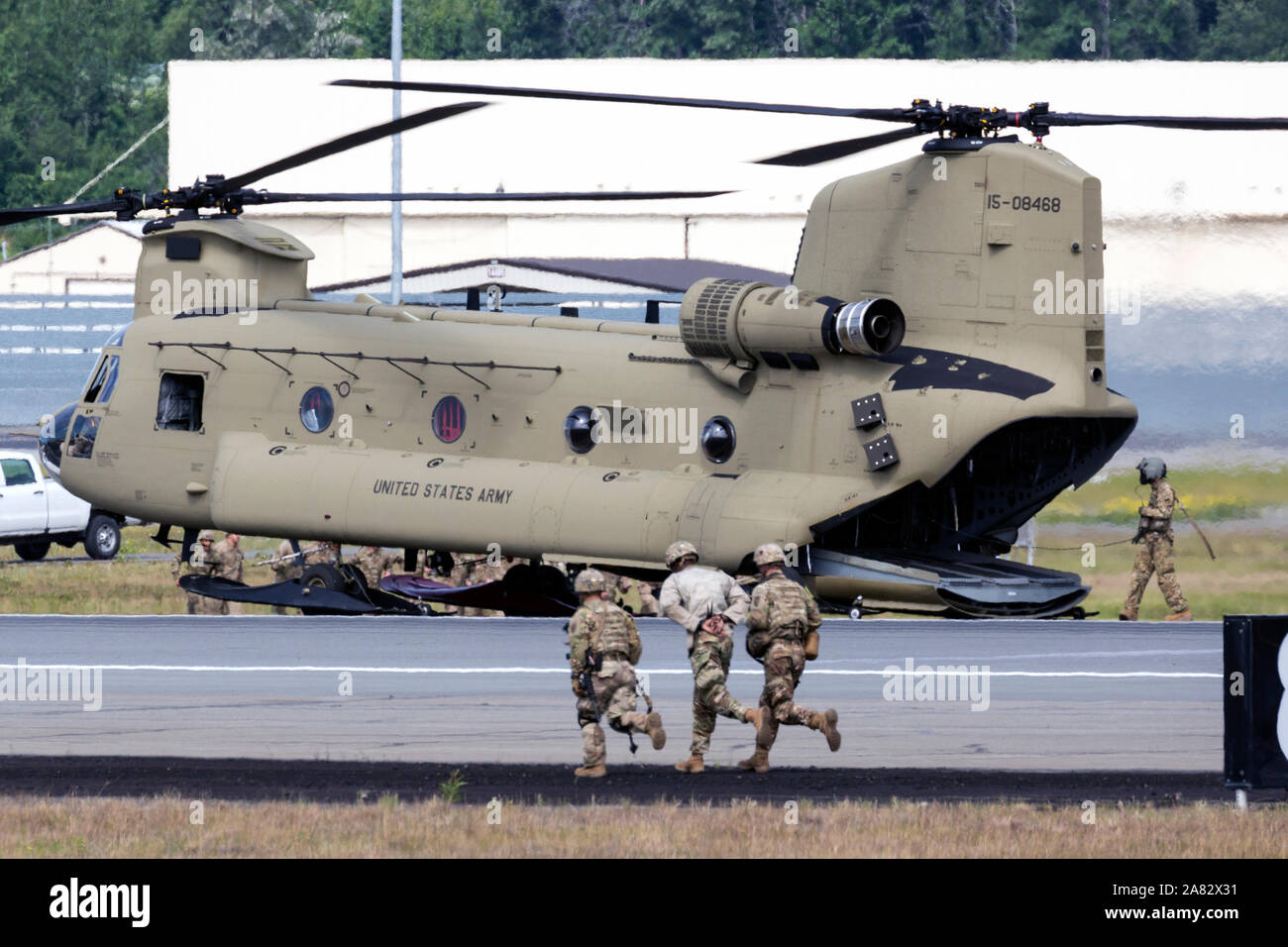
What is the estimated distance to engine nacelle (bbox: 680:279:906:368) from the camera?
22578 millimetres

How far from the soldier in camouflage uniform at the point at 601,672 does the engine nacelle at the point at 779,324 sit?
715 centimetres

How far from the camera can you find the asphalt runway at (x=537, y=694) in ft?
57.9

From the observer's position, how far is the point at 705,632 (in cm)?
1633

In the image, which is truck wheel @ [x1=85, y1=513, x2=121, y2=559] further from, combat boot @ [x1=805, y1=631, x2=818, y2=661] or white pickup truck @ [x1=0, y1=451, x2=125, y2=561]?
combat boot @ [x1=805, y1=631, x2=818, y2=661]

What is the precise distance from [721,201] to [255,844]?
40031 mm

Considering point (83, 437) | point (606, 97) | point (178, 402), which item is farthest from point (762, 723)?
point (83, 437)

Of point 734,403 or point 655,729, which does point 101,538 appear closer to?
point 734,403

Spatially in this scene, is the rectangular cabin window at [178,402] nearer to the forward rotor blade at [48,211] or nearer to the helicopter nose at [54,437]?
the helicopter nose at [54,437]

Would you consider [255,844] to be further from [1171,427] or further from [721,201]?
[721,201]

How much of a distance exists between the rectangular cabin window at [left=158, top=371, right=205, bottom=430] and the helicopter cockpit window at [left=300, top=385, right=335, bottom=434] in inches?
61.1

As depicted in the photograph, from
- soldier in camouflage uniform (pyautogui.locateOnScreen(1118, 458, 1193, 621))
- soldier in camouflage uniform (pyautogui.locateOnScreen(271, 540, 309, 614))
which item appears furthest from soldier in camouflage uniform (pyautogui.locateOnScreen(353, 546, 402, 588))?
soldier in camouflage uniform (pyautogui.locateOnScreen(1118, 458, 1193, 621))

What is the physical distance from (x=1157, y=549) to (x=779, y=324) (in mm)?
6660

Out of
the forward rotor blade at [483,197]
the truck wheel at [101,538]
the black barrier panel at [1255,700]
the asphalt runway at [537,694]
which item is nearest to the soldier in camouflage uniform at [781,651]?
the asphalt runway at [537,694]

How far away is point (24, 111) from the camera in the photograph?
76812 mm
